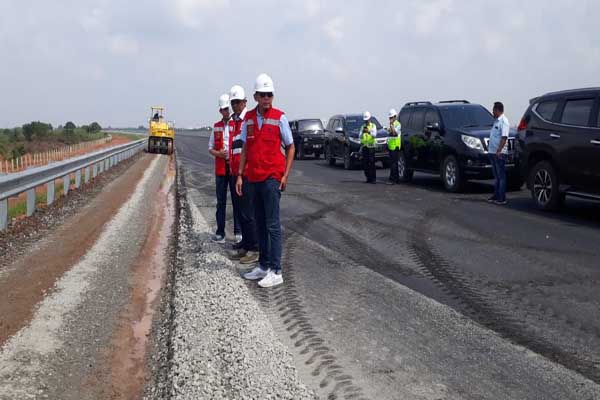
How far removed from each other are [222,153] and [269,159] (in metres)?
2.15


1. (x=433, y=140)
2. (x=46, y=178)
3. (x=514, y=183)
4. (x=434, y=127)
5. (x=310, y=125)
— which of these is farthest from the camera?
(x=310, y=125)

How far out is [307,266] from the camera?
23.1ft

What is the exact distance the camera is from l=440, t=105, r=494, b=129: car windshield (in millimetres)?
14617

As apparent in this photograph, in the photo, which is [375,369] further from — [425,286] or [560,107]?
[560,107]

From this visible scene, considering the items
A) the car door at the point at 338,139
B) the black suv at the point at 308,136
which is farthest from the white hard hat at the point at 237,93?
the black suv at the point at 308,136

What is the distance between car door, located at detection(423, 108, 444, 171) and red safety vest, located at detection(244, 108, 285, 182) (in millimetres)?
9220

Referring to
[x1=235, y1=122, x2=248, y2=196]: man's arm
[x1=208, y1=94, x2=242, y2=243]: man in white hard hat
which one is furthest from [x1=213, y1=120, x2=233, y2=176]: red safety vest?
[x1=235, y1=122, x2=248, y2=196]: man's arm

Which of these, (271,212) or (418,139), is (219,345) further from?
(418,139)

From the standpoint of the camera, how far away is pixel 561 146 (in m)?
10.4

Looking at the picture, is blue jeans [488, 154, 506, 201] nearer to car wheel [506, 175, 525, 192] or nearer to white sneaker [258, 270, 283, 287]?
car wheel [506, 175, 525, 192]

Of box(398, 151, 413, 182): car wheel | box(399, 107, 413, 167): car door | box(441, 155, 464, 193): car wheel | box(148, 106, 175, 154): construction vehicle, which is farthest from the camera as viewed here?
box(148, 106, 175, 154): construction vehicle

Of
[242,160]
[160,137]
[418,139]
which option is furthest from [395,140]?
[160,137]

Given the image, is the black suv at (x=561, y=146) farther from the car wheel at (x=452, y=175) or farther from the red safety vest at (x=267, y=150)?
the red safety vest at (x=267, y=150)

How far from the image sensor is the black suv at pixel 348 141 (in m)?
22.6
